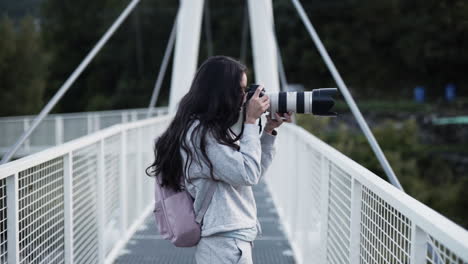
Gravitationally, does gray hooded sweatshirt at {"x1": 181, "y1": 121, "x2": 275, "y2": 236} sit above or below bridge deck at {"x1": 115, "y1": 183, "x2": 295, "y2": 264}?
above

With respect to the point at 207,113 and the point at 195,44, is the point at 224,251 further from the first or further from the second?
the point at 195,44

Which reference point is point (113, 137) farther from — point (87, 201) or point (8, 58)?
point (8, 58)

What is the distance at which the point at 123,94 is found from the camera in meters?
30.5

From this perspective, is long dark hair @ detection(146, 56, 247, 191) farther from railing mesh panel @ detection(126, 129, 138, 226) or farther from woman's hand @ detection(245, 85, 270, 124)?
railing mesh panel @ detection(126, 129, 138, 226)

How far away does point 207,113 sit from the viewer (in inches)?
64.2

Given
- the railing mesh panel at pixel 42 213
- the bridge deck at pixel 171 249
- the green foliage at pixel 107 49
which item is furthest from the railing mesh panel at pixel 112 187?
the green foliage at pixel 107 49

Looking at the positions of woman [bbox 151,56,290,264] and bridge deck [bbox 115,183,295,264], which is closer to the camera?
woman [bbox 151,56,290,264]

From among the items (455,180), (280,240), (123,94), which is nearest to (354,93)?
(455,180)

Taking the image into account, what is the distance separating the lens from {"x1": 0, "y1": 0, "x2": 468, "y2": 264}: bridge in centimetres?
151

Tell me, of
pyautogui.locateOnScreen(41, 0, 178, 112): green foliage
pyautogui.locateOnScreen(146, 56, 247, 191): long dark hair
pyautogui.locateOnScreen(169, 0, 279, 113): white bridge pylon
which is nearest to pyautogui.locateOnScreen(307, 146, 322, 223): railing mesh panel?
pyautogui.locateOnScreen(146, 56, 247, 191): long dark hair

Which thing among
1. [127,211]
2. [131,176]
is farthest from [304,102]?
[131,176]

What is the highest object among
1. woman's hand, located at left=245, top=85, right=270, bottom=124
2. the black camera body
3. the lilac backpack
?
the black camera body

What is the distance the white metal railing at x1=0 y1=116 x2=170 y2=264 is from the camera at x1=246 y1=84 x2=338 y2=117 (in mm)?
798

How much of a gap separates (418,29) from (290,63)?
6.20m
